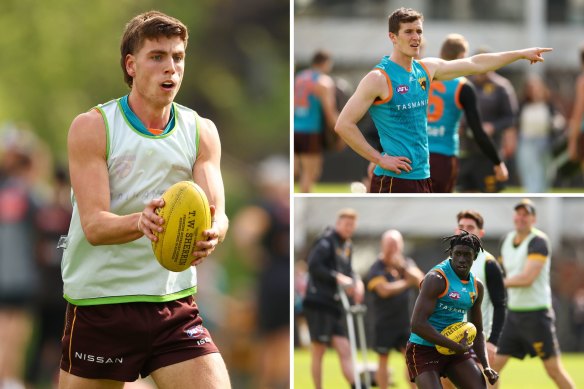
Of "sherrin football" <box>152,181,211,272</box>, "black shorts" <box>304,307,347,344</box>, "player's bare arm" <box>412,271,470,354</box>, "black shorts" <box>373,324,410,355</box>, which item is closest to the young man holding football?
"sherrin football" <box>152,181,211,272</box>

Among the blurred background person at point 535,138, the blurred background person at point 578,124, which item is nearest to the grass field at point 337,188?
the blurred background person at point 535,138

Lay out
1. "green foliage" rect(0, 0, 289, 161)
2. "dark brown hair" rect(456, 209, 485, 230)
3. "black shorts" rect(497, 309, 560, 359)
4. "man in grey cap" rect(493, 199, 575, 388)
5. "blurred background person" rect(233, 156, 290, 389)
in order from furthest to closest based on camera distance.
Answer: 1. "green foliage" rect(0, 0, 289, 161)
2. "blurred background person" rect(233, 156, 290, 389)
3. "black shorts" rect(497, 309, 560, 359)
4. "man in grey cap" rect(493, 199, 575, 388)
5. "dark brown hair" rect(456, 209, 485, 230)

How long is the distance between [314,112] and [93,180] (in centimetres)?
841

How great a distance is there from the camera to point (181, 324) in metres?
6.09

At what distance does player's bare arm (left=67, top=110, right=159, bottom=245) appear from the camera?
19.1 feet

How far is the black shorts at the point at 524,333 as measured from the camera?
8.55 meters

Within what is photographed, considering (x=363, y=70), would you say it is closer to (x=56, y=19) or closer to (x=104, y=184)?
(x=56, y=19)

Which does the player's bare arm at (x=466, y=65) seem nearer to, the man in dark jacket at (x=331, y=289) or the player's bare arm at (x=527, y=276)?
the player's bare arm at (x=527, y=276)

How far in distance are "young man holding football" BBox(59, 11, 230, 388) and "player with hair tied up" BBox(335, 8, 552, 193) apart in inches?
61.3

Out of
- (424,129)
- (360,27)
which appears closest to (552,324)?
(424,129)

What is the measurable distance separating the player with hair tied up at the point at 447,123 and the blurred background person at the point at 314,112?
5.18 m

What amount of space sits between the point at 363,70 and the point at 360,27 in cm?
448

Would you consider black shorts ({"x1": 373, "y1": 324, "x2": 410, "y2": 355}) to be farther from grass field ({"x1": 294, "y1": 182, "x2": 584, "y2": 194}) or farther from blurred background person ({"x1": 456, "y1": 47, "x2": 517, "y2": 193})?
grass field ({"x1": 294, "y1": 182, "x2": 584, "y2": 194})

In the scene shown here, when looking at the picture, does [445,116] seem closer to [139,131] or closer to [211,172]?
[211,172]
